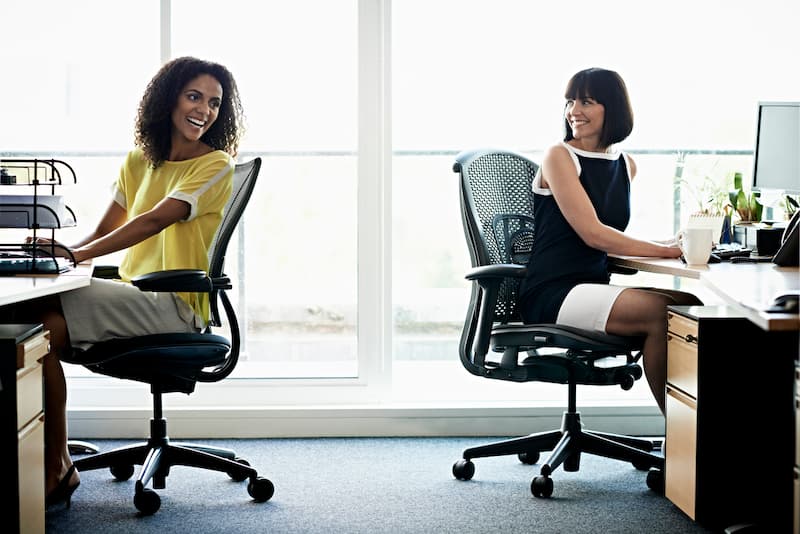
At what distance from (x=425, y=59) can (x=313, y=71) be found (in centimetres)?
46

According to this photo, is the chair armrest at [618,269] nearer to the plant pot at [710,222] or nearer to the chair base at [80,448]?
the plant pot at [710,222]

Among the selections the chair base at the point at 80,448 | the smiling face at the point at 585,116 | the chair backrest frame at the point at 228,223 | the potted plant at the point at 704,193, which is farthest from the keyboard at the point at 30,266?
the potted plant at the point at 704,193

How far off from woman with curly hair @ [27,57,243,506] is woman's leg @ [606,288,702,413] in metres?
1.24

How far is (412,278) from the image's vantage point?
12.9 ft

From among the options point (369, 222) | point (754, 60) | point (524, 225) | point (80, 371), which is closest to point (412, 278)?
point (369, 222)

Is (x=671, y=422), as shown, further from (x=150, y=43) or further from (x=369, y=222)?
(x=150, y=43)

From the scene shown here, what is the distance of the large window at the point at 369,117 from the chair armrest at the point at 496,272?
99 cm

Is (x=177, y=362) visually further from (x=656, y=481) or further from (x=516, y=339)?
(x=656, y=481)

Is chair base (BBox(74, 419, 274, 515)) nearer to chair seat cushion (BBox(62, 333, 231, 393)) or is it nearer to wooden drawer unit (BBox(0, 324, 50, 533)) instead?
chair seat cushion (BBox(62, 333, 231, 393))

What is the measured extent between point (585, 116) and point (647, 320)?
722 millimetres

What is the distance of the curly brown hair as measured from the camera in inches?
118

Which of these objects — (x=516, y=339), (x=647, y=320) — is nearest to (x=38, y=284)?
(x=516, y=339)

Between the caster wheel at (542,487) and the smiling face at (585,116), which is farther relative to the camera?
the smiling face at (585,116)

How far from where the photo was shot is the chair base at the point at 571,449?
302cm
